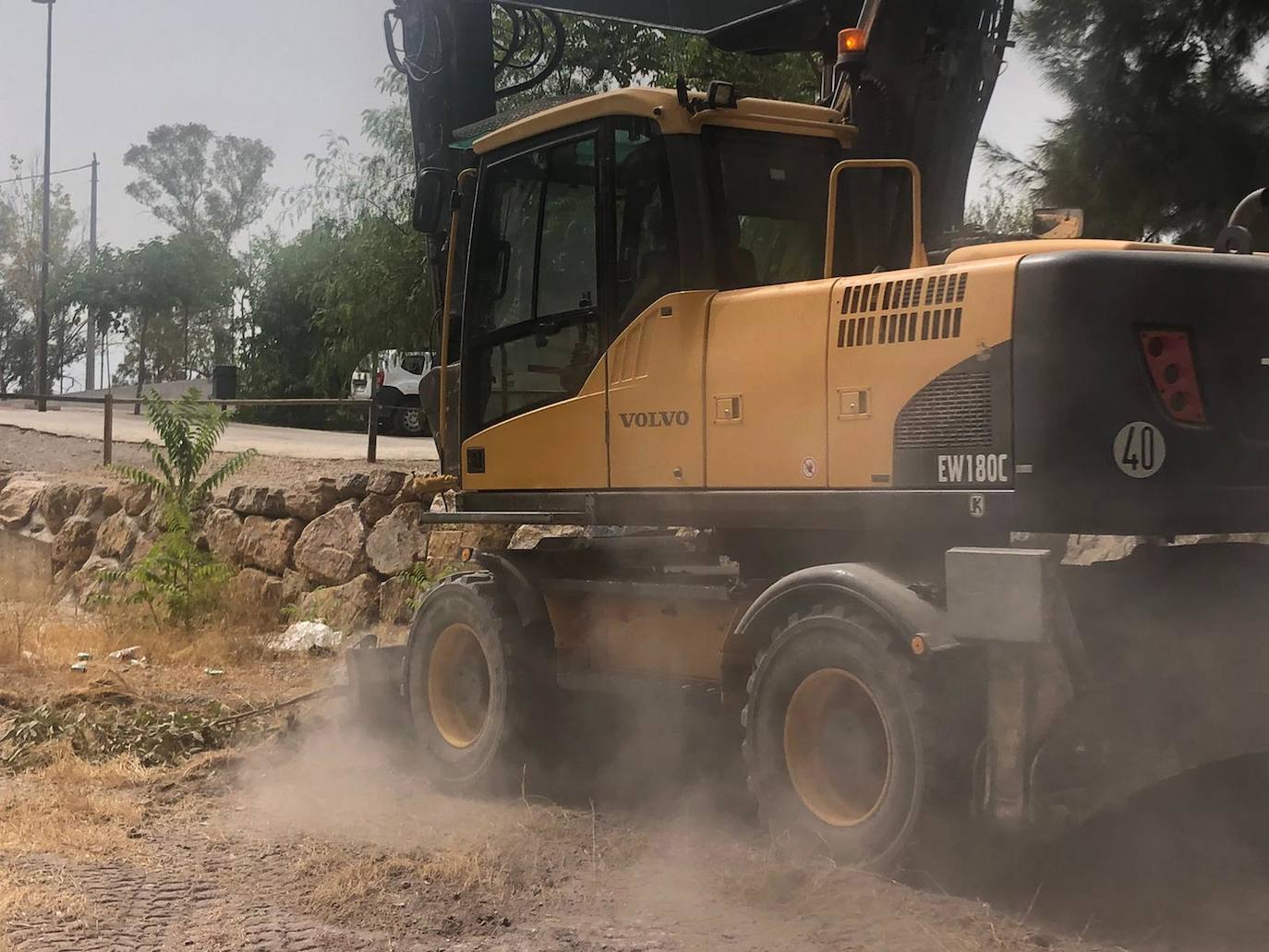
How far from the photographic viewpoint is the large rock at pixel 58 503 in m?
17.5

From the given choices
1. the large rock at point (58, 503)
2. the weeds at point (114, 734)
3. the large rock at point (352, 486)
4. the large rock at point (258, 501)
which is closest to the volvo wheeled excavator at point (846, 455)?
the weeds at point (114, 734)

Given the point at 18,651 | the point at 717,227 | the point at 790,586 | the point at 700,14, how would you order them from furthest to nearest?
the point at 18,651 → the point at 700,14 → the point at 717,227 → the point at 790,586

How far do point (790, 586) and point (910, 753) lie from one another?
833mm

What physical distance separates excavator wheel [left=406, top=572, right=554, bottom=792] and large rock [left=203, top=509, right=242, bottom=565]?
22.8ft

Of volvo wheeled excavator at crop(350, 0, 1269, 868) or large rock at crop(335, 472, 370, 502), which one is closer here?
volvo wheeled excavator at crop(350, 0, 1269, 868)

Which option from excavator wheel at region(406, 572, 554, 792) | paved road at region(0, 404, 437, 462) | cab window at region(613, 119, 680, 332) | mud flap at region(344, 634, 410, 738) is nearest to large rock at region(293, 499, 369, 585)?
paved road at region(0, 404, 437, 462)

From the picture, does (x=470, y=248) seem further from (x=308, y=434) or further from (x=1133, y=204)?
(x=308, y=434)

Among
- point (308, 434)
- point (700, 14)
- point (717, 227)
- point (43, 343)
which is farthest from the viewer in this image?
point (43, 343)

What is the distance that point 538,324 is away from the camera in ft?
23.6

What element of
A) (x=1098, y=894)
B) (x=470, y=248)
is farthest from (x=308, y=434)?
(x=1098, y=894)

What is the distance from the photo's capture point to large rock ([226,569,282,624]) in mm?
13242

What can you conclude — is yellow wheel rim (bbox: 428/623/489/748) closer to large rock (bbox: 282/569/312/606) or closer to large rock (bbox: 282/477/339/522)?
large rock (bbox: 282/569/312/606)

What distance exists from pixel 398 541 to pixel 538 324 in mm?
5927

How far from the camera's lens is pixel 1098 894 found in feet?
17.0
